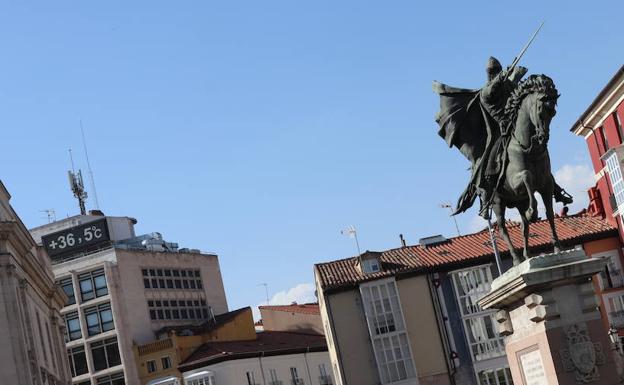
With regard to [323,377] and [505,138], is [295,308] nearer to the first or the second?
[323,377]

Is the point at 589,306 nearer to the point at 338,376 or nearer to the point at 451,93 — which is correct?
the point at 451,93

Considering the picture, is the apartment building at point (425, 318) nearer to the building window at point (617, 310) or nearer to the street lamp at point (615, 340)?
the building window at point (617, 310)

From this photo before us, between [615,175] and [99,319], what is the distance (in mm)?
46598

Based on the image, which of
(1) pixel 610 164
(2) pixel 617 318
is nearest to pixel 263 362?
(2) pixel 617 318

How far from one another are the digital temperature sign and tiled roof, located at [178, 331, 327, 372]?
15183 mm

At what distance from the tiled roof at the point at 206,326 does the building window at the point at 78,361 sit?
637 cm

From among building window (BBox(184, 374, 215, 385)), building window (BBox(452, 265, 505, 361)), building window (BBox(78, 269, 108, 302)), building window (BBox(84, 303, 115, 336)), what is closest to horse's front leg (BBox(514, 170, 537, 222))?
building window (BBox(452, 265, 505, 361))

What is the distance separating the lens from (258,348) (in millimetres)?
87312

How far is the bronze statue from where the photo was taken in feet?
50.6

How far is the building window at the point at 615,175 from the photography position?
61.8 metres

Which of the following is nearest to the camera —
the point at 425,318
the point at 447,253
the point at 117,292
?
the point at 425,318

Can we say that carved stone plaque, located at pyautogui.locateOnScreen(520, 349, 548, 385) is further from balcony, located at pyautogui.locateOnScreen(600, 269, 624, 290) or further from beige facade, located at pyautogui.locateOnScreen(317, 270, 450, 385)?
balcony, located at pyautogui.locateOnScreen(600, 269, 624, 290)

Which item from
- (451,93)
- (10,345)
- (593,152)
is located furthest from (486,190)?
(593,152)

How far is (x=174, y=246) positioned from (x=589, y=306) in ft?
291
